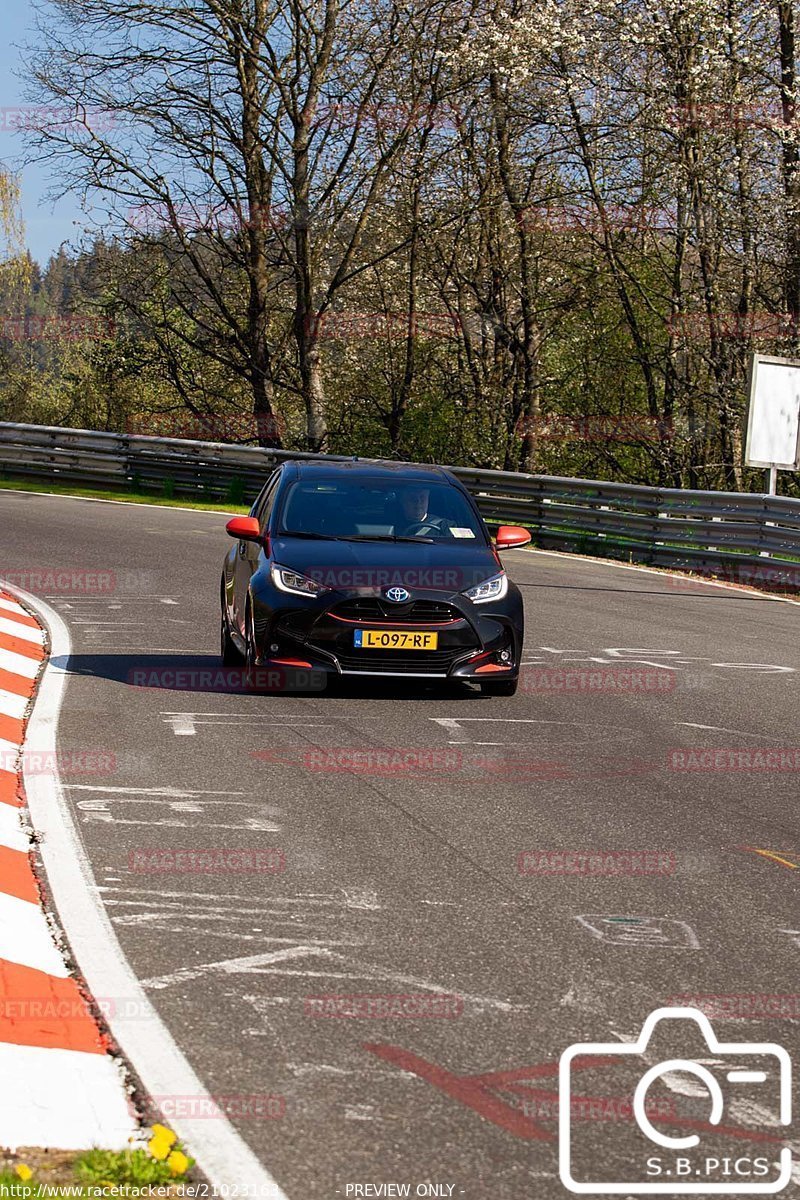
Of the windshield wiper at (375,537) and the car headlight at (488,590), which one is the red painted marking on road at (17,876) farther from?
the windshield wiper at (375,537)

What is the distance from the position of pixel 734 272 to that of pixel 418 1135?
2674cm

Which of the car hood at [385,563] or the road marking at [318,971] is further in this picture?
the car hood at [385,563]

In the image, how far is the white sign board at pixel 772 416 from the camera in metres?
21.0

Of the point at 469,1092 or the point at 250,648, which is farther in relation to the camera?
the point at 250,648

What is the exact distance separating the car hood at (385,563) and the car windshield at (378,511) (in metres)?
0.21

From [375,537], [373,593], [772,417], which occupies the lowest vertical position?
[373,593]

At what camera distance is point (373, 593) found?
34.1 ft

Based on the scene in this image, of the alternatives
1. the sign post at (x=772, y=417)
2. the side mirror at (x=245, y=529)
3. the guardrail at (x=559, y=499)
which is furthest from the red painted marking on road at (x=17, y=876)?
the sign post at (x=772, y=417)

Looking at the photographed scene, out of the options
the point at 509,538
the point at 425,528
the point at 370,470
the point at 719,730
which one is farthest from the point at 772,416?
the point at 719,730

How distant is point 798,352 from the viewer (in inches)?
1050

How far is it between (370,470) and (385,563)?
65.1 inches

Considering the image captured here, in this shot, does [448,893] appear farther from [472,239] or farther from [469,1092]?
[472,239]

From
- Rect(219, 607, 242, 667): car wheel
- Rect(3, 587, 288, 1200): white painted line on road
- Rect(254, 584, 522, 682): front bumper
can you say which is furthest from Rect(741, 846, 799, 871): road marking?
Rect(219, 607, 242, 667): car wheel

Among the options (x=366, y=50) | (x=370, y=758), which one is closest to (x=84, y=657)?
(x=370, y=758)
